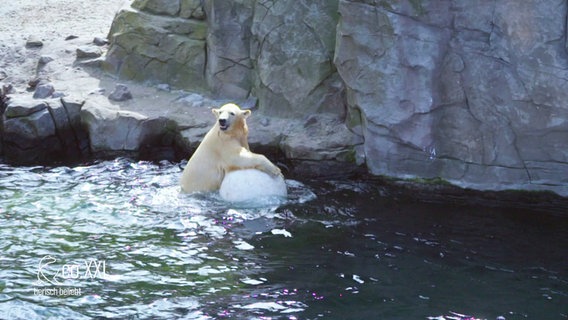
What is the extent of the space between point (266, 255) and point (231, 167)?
5.22ft

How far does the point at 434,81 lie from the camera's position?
8.46m

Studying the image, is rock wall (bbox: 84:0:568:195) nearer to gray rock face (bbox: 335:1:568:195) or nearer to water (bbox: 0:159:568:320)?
gray rock face (bbox: 335:1:568:195)

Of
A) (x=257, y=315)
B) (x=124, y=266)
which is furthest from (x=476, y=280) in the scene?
(x=124, y=266)

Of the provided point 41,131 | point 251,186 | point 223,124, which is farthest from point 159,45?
point 251,186

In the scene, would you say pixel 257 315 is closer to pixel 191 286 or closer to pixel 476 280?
pixel 191 286

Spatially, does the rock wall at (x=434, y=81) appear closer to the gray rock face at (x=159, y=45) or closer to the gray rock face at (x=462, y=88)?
the gray rock face at (x=462, y=88)

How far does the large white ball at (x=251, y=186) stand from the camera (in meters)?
8.23

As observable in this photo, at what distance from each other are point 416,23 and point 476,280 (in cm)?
284

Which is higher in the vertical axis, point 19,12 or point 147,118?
point 19,12

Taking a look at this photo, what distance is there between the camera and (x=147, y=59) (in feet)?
36.8

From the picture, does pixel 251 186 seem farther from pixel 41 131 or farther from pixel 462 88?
pixel 41 131

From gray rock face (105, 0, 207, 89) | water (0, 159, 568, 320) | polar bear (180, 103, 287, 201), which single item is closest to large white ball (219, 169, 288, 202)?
polar bear (180, 103, 287, 201)

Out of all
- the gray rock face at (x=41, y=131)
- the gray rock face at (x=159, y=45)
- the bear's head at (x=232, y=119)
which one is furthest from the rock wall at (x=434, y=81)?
the gray rock face at (x=41, y=131)

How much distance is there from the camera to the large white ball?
823 centimetres
